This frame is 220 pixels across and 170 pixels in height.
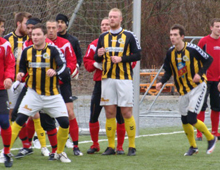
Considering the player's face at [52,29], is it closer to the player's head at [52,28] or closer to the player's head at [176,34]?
the player's head at [52,28]

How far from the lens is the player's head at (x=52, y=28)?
23.7ft

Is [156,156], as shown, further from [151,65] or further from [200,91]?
[151,65]

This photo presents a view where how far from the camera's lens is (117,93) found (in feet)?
23.5

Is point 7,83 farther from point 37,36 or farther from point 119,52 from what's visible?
point 119,52

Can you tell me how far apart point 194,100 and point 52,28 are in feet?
7.08

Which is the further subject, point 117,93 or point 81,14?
point 81,14

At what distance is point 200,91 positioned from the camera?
7117 millimetres

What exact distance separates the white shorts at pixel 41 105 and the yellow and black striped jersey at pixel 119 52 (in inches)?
37.3

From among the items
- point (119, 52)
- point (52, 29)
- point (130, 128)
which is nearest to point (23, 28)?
point (52, 29)

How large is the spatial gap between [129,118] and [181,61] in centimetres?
104

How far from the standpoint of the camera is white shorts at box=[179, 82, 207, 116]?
23.0 ft

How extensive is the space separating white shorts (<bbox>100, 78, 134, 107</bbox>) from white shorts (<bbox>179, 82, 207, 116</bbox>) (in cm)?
71

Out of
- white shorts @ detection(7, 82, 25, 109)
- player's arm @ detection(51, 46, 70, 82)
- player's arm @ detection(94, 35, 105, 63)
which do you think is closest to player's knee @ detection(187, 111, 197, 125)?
player's arm @ detection(94, 35, 105, 63)

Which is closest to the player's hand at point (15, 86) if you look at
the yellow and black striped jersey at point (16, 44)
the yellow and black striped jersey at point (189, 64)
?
the yellow and black striped jersey at point (16, 44)
